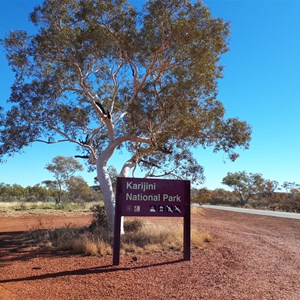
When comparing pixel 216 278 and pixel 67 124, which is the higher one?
pixel 67 124

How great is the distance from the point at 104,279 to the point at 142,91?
7.85 meters

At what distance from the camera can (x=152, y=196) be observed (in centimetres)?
1049

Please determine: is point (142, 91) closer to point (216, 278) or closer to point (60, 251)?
point (60, 251)

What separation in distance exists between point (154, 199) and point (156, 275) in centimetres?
253

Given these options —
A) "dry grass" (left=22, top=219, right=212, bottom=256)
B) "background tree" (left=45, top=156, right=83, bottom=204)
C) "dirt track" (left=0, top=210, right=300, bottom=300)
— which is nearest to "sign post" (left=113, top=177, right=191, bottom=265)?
"dirt track" (left=0, top=210, right=300, bottom=300)

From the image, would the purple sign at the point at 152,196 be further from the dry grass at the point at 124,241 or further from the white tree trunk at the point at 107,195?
the white tree trunk at the point at 107,195

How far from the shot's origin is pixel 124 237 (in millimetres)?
12891

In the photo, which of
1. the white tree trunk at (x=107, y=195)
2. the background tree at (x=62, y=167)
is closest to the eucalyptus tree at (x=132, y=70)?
the white tree trunk at (x=107, y=195)

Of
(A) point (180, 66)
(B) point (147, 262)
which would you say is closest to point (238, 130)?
(A) point (180, 66)

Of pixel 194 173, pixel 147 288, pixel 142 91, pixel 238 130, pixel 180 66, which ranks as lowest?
pixel 147 288

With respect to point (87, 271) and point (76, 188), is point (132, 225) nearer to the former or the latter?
point (87, 271)

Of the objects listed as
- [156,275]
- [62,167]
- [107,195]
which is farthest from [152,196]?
[62,167]

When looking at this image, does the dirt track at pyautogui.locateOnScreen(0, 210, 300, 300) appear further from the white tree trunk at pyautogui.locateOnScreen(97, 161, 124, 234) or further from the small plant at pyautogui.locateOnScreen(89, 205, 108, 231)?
the small plant at pyautogui.locateOnScreen(89, 205, 108, 231)

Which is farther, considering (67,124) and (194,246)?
(67,124)
